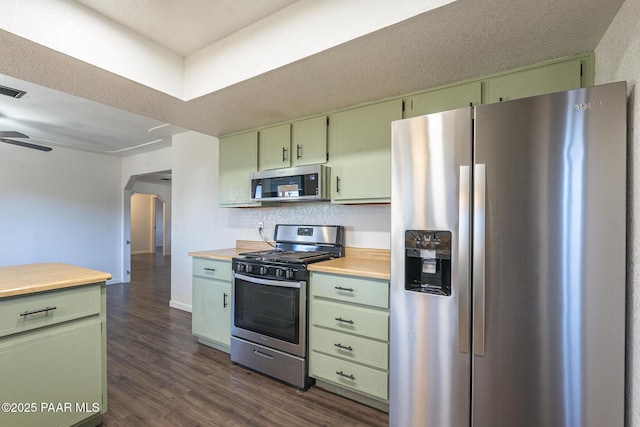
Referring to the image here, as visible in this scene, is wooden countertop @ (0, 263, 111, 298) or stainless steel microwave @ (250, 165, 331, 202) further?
stainless steel microwave @ (250, 165, 331, 202)

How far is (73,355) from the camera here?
159 cm

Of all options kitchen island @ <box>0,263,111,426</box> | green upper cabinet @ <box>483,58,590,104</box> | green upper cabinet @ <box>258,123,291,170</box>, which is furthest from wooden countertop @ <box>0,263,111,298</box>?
green upper cabinet @ <box>483,58,590,104</box>

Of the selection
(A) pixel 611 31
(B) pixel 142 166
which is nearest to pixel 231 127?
(A) pixel 611 31

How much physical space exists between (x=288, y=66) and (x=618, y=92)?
1.57m

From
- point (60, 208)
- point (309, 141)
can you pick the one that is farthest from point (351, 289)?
point (60, 208)

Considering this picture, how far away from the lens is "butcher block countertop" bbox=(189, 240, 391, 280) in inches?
74.4

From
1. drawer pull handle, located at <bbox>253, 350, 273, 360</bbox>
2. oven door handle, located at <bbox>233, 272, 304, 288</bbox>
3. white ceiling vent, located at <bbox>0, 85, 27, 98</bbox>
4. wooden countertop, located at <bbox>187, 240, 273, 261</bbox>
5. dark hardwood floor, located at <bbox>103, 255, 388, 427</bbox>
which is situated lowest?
dark hardwood floor, located at <bbox>103, 255, 388, 427</bbox>

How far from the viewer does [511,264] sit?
1.24 meters

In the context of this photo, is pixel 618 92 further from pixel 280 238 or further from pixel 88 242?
pixel 88 242

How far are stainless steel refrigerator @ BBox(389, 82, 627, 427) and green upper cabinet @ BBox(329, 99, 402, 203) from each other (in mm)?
697

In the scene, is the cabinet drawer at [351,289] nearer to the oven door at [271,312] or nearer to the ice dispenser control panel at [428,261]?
the oven door at [271,312]

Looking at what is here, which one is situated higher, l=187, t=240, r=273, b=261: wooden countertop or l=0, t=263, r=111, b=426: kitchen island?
l=187, t=240, r=273, b=261: wooden countertop

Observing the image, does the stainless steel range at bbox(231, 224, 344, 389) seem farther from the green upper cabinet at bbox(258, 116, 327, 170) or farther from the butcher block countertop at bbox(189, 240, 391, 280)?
the green upper cabinet at bbox(258, 116, 327, 170)

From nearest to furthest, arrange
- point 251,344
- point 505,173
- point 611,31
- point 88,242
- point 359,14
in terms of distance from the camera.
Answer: point 505,173
point 611,31
point 359,14
point 251,344
point 88,242
